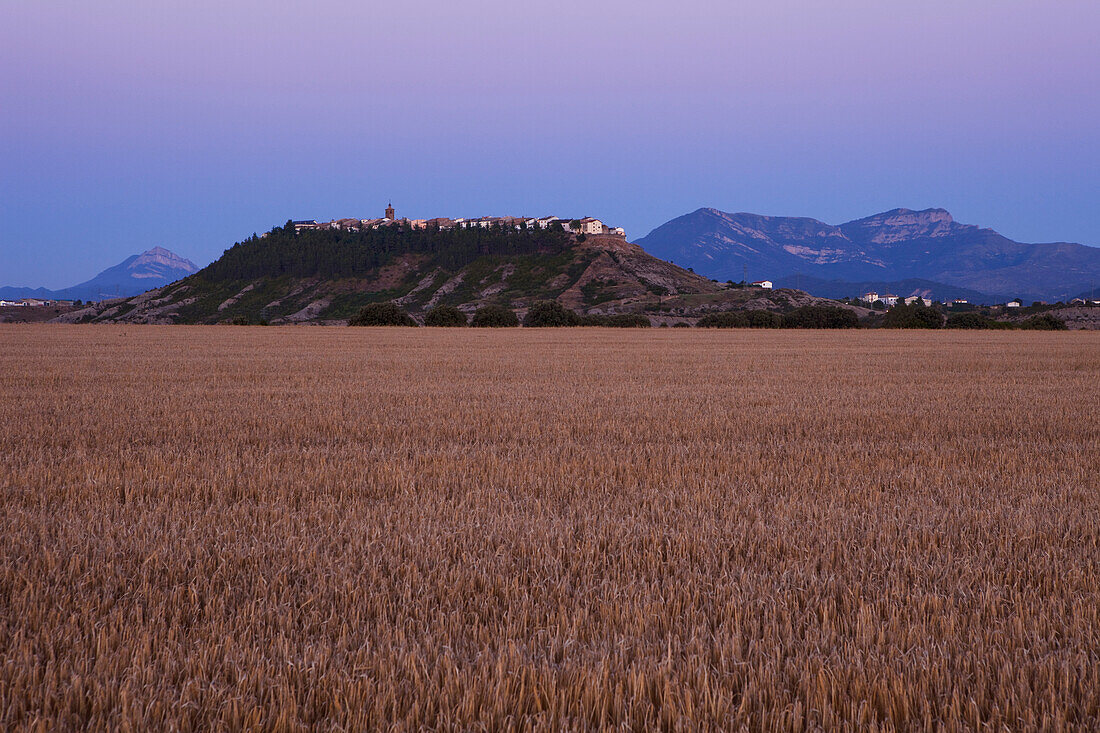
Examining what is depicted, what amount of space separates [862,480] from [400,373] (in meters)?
14.2

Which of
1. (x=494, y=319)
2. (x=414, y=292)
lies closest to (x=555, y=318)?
(x=494, y=319)

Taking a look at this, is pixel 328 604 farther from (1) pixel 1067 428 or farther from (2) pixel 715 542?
(1) pixel 1067 428

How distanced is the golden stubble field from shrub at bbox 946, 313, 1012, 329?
65662 mm

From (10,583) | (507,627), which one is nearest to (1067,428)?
(507,627)

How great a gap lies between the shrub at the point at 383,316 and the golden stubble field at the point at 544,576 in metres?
58.8

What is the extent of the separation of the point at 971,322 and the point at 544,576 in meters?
74.7

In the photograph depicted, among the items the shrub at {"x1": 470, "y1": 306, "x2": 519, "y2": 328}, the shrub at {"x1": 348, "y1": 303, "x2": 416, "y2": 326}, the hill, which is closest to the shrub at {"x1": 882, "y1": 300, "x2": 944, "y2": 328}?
the shrub at {"x1": 470, "y1": 306, "x2": 519, "y2": 328}

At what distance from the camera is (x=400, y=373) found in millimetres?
19047

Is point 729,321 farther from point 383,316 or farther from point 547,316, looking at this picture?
point 383,316

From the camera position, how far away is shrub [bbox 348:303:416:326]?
68250mm

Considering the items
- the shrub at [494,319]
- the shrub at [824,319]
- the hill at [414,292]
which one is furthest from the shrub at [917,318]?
the hill at [414,292]

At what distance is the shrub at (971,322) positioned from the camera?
66.8 m

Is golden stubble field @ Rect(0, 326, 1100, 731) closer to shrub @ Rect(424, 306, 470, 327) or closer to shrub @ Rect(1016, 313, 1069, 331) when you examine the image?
shrub @ Rect(424, 306, 470, 327)

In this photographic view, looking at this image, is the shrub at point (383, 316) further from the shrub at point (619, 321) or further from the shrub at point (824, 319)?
the shrub at point (824, 319)
